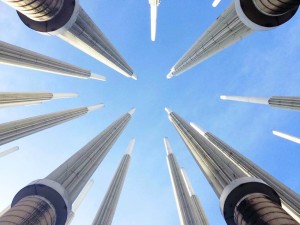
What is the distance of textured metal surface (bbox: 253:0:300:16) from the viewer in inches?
840

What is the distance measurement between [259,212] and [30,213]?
48.1 feet

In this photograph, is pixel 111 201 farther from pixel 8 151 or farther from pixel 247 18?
pixel 247 18

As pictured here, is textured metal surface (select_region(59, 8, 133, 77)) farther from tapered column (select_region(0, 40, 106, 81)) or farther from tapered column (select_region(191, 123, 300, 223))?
tapered column (select_region(191, 123, 300, 223))

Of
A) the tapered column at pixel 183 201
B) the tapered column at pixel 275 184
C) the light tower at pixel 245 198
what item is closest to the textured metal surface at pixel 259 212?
the light tower at pixel 245 198

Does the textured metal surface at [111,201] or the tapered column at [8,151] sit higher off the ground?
the textured metal surface at [111,201]

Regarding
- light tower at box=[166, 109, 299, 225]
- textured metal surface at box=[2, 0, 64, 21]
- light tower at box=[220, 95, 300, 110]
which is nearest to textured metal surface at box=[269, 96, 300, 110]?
light tower at box=[220, 95, 300, 110]

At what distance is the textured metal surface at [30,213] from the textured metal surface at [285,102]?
134 ft

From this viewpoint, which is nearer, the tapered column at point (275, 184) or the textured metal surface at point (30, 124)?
the tapered column at point (275, 184)

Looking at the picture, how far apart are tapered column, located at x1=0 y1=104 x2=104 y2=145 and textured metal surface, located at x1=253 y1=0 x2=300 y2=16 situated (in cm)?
3715

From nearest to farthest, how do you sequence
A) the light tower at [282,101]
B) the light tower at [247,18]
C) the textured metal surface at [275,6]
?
the textured metal surface at [275,6], the light tower at [247,18], the light tower at [282,101]

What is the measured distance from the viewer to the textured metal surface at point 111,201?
4391 cm

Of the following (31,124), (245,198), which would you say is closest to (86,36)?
(31,124)

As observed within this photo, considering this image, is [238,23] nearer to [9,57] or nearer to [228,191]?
[228,191]

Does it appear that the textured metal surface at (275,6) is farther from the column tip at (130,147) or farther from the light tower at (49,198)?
the column tip at (130,147)
